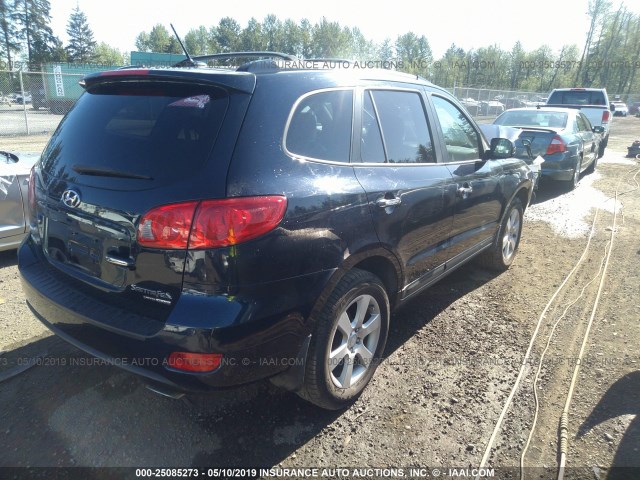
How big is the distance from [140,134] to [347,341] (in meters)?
1.56

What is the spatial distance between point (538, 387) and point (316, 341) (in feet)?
5.48

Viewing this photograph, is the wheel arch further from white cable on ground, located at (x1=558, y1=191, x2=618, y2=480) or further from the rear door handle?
white cable on ground, located at (x1=558, y1=191, x2=618, y2=480)

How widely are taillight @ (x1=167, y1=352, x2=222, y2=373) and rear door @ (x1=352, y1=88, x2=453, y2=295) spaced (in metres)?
1.17

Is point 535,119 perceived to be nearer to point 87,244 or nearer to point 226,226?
point 226,226

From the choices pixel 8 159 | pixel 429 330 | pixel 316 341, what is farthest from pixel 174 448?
pixel 8 159

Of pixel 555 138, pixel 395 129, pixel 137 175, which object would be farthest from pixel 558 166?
pixel 137 175

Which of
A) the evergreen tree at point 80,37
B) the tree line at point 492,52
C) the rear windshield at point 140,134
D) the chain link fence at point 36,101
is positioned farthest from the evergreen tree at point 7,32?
the rear windshield at point 140,134

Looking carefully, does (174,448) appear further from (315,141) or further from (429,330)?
(429,330)

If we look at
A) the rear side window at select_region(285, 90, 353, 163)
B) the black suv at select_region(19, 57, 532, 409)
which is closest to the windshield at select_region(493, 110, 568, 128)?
the black suv at select_region(19, 57, 532, 409)

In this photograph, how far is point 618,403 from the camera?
2.81 metres

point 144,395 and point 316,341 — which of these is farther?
point 144,395

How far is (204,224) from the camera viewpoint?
1.87 m

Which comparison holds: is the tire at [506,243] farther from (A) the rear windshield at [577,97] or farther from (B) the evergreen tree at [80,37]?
(B) the evergreen tree at [80,37]

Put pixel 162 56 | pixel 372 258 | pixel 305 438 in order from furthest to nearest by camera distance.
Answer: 1. pixel 162 56
2. pixel 372 258
3. pixel 305 438
